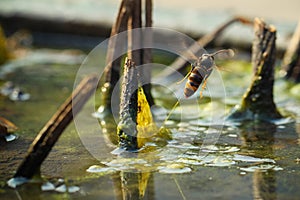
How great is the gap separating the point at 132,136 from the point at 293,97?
4.95ft

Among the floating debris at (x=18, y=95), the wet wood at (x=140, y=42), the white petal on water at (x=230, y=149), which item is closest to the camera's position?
the white petal on water at (x=230, y=149)

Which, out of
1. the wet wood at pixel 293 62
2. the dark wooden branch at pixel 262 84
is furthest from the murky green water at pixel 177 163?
the wet wood at pixel 293 62

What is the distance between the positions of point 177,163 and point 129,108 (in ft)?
1.06

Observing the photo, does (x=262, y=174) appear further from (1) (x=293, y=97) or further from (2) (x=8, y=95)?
(2) (x=8, y=95)

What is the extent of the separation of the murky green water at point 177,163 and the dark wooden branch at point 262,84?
108 millimetres

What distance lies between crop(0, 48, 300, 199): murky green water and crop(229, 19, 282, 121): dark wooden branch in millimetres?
108

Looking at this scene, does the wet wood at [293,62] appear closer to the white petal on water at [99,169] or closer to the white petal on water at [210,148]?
the white petal on water at [210,148]

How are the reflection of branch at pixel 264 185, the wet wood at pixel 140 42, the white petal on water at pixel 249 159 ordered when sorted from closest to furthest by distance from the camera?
1. the reflection of branch at pixel 264 185
2. the white petal on water at pixel 249 159
3. the wet wood at pixel 140 42

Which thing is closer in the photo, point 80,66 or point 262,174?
point 262,174

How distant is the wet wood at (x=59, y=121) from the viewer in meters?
2.22

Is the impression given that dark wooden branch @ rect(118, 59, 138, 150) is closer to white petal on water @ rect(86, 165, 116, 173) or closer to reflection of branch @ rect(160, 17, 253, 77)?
white petal on water @ rect(86, 165, 116, 173)

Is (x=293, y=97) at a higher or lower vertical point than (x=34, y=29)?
lower

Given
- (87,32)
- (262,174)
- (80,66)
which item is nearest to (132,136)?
(262,174)

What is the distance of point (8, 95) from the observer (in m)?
3.97
